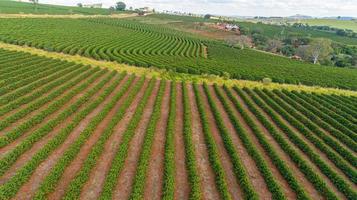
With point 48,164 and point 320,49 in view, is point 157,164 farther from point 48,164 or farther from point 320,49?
point 320,49

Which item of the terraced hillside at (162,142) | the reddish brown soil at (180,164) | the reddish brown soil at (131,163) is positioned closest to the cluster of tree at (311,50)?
the terraced hillside at (162,142)

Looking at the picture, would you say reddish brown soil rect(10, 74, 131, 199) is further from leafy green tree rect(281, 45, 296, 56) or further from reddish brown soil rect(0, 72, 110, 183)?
leafy green tree rect(281, 45, 296, 56)

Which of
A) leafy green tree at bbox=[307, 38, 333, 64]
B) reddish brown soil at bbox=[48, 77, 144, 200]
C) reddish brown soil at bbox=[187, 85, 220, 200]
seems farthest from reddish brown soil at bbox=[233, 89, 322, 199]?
leafy green tree at bbox=[307, 38, 333, 64]

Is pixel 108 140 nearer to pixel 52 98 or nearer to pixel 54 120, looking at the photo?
pixel 54 120

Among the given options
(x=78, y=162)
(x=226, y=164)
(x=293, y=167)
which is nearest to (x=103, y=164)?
(x=78, y=162)

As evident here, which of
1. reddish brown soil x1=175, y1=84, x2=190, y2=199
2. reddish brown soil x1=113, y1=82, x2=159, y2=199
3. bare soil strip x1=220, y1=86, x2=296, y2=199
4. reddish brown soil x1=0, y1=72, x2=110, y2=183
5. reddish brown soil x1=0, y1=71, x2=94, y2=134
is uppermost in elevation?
reddish brown soil x1=0, y1=71, x2=94, y2=134
